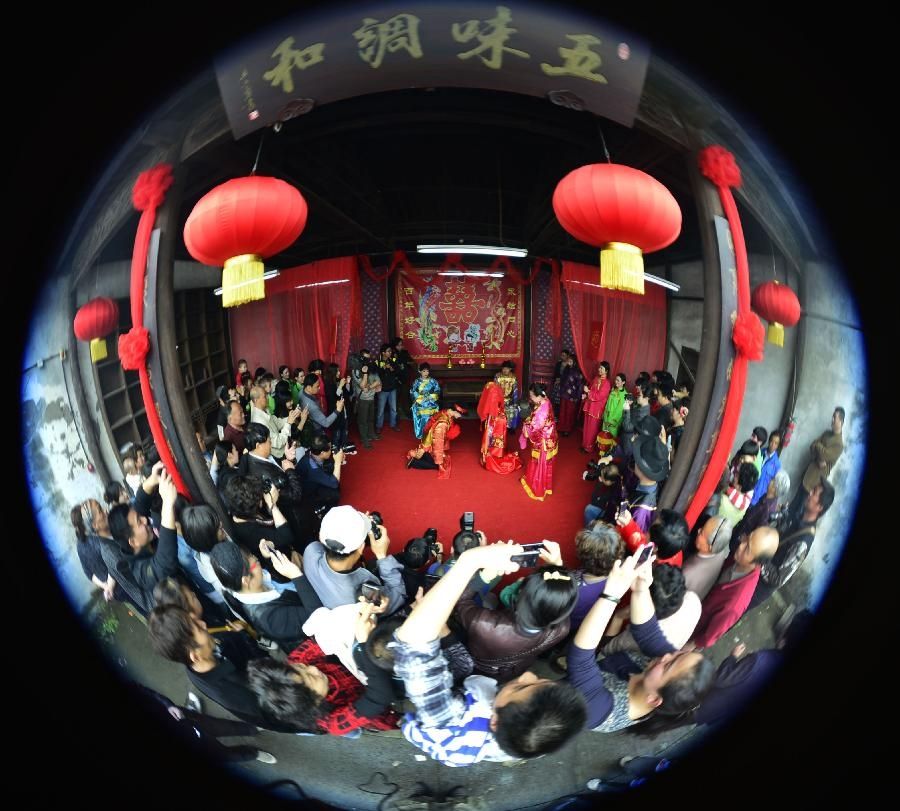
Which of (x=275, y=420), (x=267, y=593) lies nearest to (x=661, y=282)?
(x=275, y=420)

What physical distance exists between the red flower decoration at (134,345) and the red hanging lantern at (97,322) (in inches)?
2.6

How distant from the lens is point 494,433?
2.52 m

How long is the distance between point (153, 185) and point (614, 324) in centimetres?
188

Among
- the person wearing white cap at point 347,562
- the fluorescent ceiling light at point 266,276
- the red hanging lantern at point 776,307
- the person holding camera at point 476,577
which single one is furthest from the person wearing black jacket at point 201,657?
the red hanging lantern at point 776,307

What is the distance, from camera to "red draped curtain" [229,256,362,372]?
2174 mm

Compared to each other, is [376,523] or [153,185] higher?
[153,185]

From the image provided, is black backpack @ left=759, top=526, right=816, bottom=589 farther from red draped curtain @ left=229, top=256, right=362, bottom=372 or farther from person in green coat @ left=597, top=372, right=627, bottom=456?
red draped curtain @ left=229, top=256, right=362, bottom=372

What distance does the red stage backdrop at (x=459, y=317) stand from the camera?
2271 mm

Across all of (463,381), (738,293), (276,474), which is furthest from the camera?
(463,381)

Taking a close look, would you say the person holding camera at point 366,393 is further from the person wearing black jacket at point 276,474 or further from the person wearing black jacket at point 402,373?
the person wearing black jacket at point 276,474

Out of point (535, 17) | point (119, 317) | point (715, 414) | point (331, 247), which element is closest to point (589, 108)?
point (535, 17)

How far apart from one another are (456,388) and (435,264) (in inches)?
22.5

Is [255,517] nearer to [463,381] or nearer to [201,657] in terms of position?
[201,657]

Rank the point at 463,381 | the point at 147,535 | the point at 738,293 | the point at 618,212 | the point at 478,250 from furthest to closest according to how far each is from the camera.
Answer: the point at 463,381
the point at 147,535
the point at 478,250
the point at 738,293
the point at 618,212
